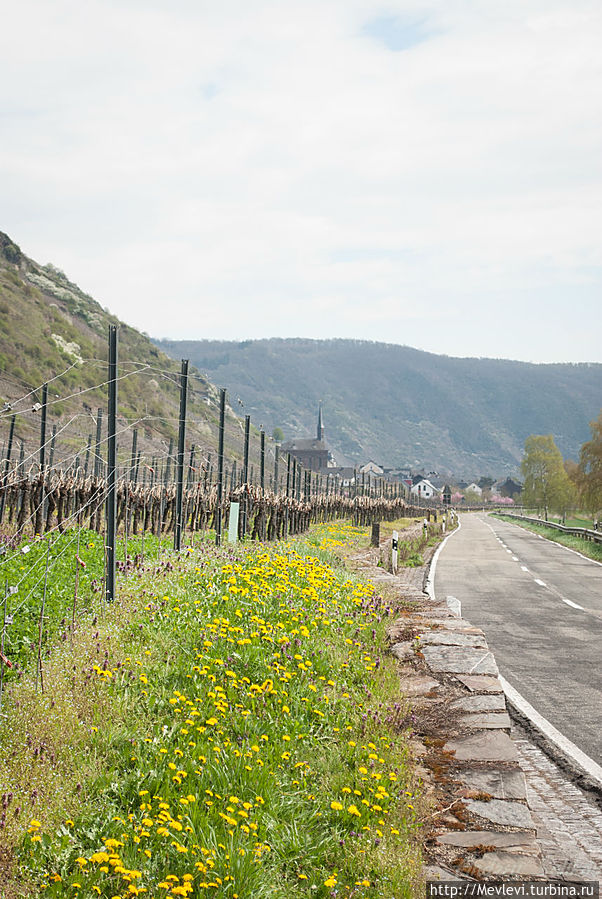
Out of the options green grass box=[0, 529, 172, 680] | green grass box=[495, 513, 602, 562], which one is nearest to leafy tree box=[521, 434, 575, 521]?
green grass box=[495, 513, 602, 562]

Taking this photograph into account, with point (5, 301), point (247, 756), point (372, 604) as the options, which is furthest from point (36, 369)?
point (247, 756)

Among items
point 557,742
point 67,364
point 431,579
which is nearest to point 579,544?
point 431,579

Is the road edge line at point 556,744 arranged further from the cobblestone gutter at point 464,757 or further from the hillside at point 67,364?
the hillside at point 67,364

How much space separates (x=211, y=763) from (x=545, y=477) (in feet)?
336

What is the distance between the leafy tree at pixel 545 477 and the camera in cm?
9194

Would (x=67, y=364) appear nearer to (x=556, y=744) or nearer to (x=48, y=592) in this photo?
(x=48, y=592)

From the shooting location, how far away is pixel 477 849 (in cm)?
452

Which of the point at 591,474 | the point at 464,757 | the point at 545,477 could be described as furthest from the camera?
the point at 545,477

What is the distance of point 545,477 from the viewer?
102m

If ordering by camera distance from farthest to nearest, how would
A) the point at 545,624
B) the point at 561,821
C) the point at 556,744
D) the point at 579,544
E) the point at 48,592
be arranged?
the point at 579,544 < the point at 545,624 < the point at 48,592 < the point at 556,744 < the point at 561,821

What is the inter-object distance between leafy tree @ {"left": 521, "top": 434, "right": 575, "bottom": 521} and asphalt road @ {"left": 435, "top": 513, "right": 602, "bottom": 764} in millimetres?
64061

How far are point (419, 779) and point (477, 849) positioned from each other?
809 millimetres

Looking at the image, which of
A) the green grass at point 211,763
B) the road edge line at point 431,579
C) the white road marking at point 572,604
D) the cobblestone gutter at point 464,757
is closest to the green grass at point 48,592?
the green grass at point 211,763

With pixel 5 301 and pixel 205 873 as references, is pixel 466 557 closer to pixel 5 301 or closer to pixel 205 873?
pixel 205 873
